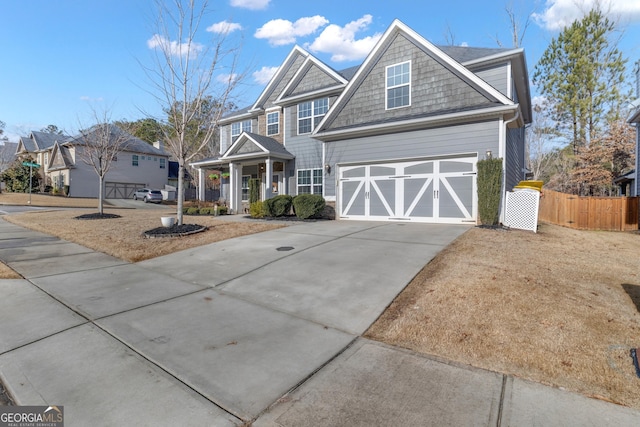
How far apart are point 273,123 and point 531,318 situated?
16590mm

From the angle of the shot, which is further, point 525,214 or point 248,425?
point 525,214

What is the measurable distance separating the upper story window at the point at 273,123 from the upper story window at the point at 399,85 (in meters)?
7.36

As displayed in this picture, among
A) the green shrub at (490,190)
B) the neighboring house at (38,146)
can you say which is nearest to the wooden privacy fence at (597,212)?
the green shrub at (490,190)

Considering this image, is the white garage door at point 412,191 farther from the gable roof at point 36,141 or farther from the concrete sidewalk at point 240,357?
the gable roof at point 36,141

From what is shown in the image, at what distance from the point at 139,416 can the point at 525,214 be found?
34.9ft

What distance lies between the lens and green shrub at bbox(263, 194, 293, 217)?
13594mm

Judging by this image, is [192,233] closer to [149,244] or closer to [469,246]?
[149,244]

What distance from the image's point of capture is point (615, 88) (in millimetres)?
22453

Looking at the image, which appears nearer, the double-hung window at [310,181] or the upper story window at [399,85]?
the upper story window at [399,85]

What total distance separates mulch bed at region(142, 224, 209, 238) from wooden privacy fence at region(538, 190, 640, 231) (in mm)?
15807

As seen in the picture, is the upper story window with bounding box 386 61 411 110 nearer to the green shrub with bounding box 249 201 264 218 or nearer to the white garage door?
the white garage door

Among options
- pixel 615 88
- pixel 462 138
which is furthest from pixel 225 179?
pixel 615 88

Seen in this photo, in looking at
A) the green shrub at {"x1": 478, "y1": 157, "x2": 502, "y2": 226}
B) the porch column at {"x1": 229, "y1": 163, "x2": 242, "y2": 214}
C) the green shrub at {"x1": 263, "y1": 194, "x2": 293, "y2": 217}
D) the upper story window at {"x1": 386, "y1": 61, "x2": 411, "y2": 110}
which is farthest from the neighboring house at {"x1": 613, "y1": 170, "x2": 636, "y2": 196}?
the porch column at {"x1": 229, "y1": 163, "x2": 242, "y2": 214}

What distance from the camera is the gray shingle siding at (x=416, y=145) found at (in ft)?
33.5
